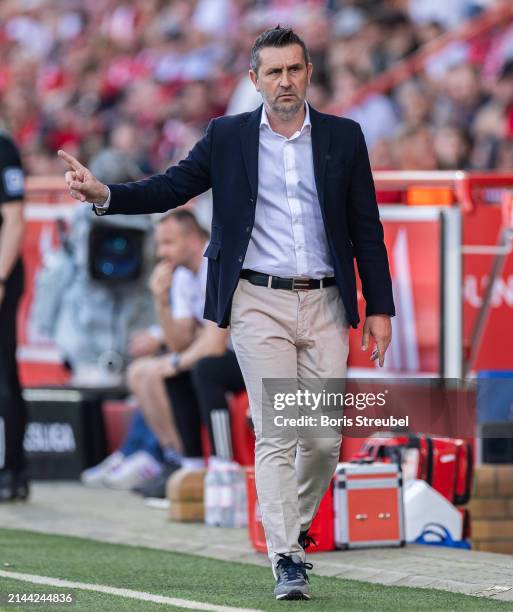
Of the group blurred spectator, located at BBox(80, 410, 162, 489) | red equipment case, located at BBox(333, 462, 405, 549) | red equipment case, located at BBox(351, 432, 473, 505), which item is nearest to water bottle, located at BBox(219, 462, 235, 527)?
red equipment case, located at BBox(351, 432, 473, 505)

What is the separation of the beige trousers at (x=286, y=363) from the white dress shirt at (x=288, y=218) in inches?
3.8

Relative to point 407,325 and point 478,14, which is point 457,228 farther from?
point 478,14

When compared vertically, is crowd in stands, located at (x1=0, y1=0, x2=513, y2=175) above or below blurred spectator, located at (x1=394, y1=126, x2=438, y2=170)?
above

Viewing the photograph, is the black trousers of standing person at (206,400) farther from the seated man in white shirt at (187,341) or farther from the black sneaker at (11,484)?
the black sneaker at (11,484)

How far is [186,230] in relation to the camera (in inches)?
373

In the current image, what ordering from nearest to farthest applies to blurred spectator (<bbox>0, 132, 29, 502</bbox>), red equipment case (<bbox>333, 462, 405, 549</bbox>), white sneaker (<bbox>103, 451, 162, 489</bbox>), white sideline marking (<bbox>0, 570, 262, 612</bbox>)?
white sideline marking (<bbox>0, 570, 262, 612</bbox>) → red equipment case (<bbox>333, 462, 405, 549</bbox>) → blurred spectator (<bbox>0, 132, 29, 502</bbox>) → white sneaker (<bbox>103, 451, 162, 489</bbox>)

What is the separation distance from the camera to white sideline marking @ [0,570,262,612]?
5.38 meters

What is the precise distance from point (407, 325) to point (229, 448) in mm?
1450

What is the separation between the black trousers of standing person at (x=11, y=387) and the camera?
9.06 metres

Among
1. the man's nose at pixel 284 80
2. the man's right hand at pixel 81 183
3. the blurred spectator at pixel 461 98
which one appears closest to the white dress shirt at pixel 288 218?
the man's nose at pixel 284 80

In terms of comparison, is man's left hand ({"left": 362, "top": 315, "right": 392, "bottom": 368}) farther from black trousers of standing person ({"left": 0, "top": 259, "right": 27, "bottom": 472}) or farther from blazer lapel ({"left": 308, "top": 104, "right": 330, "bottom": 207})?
black trousers of standing person ({"left": 0, "top": 259, "right": 27, "bottom": 472})

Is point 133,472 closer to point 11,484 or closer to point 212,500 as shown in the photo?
point 11,484

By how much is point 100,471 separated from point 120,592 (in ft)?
15.8

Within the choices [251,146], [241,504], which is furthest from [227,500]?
[251,146]
